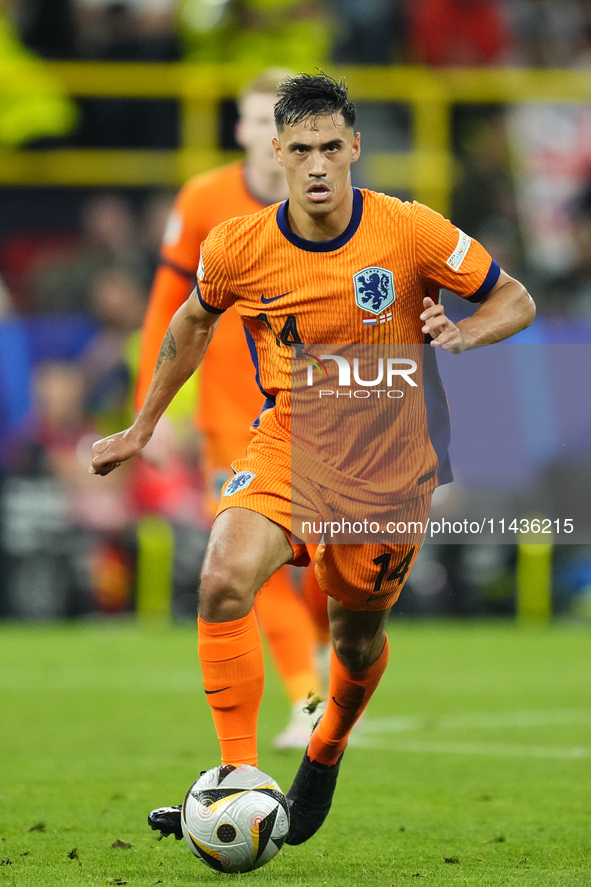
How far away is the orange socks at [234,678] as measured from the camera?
160 inches

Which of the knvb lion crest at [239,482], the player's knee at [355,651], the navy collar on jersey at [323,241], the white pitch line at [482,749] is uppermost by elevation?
the navy collar on jersey at [323,241]

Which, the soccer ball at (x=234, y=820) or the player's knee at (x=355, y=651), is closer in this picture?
the soccer ball at (x=234, y=820)

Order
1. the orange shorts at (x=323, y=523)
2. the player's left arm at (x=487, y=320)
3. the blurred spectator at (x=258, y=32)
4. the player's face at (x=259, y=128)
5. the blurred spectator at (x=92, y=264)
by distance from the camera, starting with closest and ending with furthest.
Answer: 1. the player's left arm at (x=487, y=320)
2. the orange shorts at (x=323, y=523)
3. the player's face at (x=259, y=128)
4. the blurred spectator at (x=92, y=264)
5. the blurred spectator at (x=258, y=32)

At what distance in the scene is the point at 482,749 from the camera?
6.61 meters

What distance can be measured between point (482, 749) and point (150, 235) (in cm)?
793

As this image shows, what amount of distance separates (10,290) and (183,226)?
773 cm

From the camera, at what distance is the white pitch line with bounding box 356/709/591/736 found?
7.25m

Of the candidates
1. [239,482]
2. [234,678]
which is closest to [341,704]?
[234,678]

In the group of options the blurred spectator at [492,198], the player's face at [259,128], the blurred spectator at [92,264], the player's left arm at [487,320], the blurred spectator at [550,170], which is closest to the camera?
the player's left arm at [487,320]

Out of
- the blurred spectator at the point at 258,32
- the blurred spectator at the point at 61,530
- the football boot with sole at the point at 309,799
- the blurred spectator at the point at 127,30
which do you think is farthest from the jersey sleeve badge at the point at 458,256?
the blurred spectator at the point at 127,30

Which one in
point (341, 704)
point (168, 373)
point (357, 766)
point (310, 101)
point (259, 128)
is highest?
point (259, 128)

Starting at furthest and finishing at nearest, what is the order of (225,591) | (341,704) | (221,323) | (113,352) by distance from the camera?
(113,352) → (221,323) → (341,704) → (225,591)

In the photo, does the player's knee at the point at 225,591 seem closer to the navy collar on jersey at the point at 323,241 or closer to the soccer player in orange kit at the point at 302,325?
the soccer player in orange kit at the point at 302,325

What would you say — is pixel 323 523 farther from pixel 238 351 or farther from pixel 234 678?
pixel 238 351
